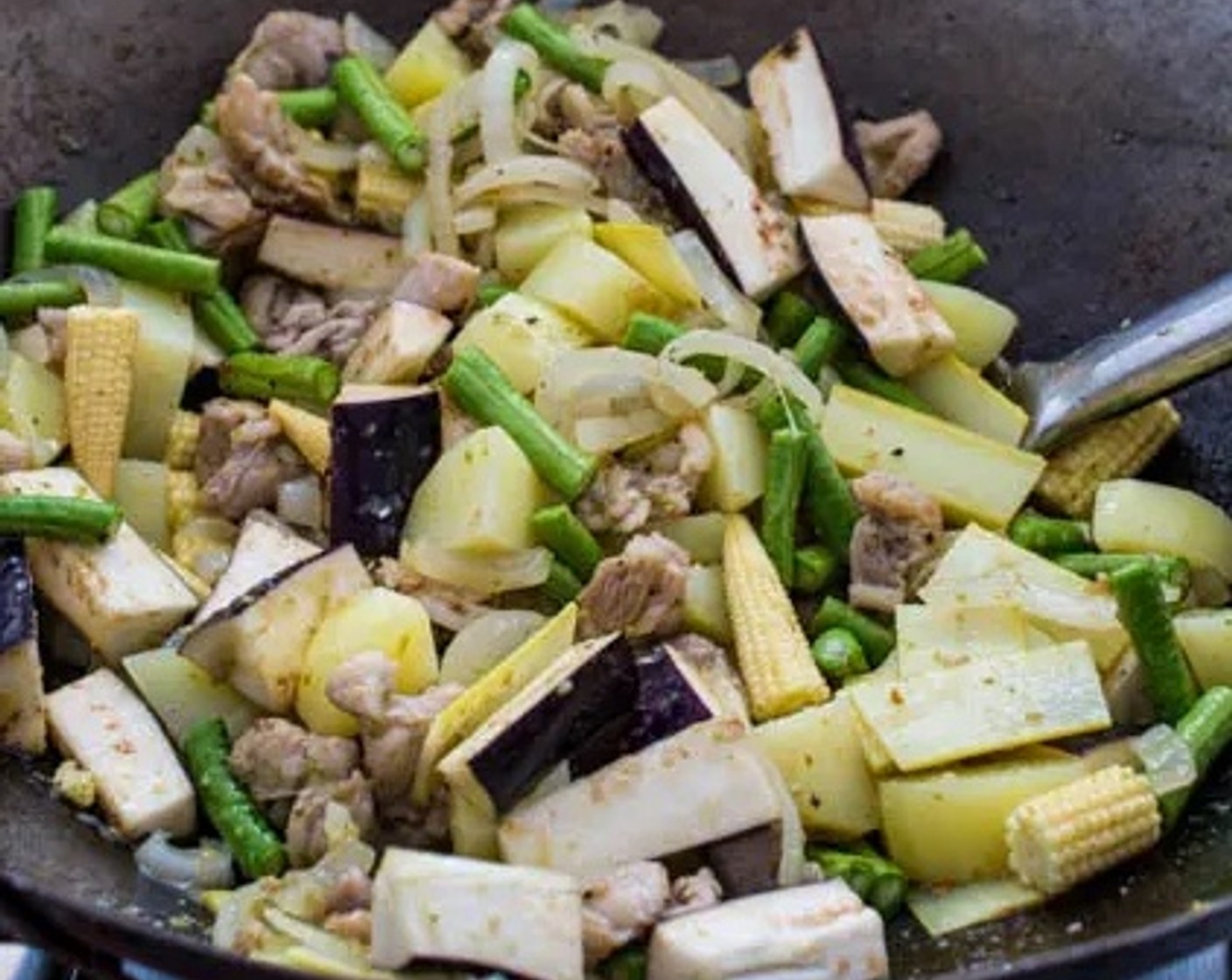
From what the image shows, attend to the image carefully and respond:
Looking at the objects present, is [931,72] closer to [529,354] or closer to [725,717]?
[529,354]

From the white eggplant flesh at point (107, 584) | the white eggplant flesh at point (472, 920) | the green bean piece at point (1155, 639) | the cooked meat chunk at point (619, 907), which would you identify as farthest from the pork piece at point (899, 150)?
the white eggplant flesh at point (472, 920)

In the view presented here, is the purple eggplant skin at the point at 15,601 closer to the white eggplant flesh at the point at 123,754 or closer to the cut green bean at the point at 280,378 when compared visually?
the white eggplant flesh at the point at 123,754

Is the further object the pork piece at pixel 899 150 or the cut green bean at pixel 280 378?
the pork piece at pixel 899 150

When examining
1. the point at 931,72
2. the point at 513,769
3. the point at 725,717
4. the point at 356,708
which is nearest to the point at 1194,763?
the point at 725,717

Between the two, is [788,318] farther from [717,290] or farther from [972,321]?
[972,321]

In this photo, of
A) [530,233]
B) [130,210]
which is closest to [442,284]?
[530,233]

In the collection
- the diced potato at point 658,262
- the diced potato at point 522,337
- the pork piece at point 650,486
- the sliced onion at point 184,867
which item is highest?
the diced potato at point 658,262

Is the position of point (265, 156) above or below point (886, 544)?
above

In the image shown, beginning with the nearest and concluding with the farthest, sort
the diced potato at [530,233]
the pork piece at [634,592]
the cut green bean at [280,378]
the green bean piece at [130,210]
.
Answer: the pork piece at [634,592], the cut green bean at [280,378], the diced potato at [530,233], the green bean piece at [130,210]
